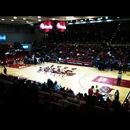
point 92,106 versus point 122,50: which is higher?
point 122,50

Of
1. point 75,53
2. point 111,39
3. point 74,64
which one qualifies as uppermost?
point 111,39

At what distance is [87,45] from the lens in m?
26.5

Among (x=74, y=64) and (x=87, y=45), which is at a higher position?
(x=87, y=45)

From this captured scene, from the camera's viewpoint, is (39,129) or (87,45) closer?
(39,129)

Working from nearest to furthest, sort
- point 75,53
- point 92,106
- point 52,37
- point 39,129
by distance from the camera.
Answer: point 39,129
point 92,106
point 75,53
point 52,37
